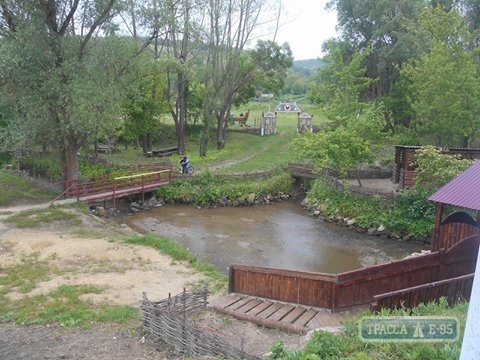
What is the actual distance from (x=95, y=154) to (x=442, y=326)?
30.2 meters

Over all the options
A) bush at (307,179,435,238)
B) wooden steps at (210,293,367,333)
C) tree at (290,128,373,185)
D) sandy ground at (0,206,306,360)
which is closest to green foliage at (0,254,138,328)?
sandy ground at (0,206,306,360)

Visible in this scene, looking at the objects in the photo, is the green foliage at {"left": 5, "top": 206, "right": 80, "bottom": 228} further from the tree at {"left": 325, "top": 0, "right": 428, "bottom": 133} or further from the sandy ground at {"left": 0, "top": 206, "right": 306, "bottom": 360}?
the tree at {"left": 325, "top": 0, "right": 428, "bottom": 133}

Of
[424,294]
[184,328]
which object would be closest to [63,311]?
[184,328]

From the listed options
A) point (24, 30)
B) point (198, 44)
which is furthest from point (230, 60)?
point (24, 30)

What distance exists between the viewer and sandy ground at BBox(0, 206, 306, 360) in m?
8.88

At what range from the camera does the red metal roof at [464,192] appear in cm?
923

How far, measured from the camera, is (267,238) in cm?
2006

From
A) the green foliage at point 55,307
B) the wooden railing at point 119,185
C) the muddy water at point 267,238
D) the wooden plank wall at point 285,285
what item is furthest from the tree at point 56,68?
the wooden plank wall at point 285,285

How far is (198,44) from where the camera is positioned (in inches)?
1277

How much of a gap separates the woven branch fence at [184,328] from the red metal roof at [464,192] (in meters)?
5.36

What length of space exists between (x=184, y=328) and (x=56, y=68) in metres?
15.7

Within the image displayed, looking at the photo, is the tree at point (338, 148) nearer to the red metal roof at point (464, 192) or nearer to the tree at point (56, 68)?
the tree at point (56, 68)

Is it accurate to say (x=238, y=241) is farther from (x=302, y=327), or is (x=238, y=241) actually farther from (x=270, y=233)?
(x=302, y=327)

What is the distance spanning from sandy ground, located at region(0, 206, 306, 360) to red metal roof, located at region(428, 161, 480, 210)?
4383mm
